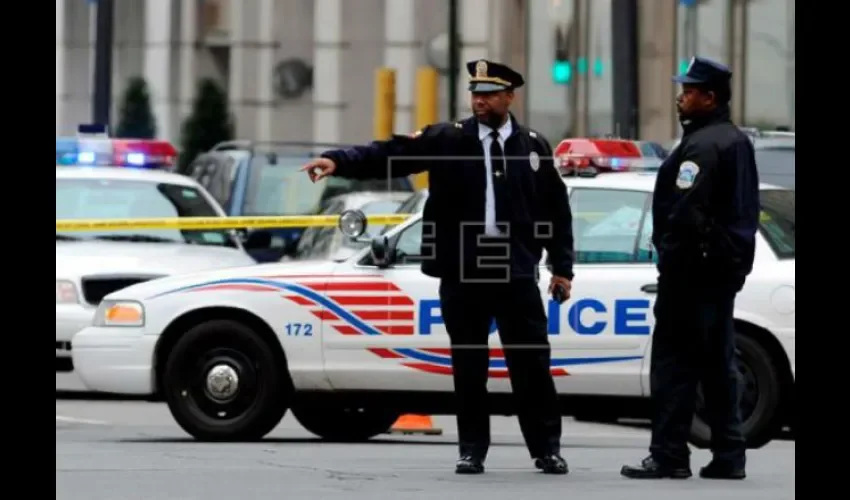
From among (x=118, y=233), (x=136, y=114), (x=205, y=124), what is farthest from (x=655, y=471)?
(x=136, y=114)

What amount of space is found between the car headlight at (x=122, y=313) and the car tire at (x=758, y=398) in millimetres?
2834

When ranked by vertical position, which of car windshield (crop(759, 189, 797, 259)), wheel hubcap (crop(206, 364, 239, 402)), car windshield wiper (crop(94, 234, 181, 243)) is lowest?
wheel hubcap (crop(206, 364, 239, 402))

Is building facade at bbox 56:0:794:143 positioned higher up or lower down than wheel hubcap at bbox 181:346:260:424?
higher up

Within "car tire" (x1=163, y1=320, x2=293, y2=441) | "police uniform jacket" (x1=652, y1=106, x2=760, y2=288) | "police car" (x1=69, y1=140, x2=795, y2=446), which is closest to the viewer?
"police uniform jacket" (x1=652, y1=106, x2=760, y2=288)

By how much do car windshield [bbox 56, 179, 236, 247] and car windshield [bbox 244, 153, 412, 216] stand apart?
338 cm

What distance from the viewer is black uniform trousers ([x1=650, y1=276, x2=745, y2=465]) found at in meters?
9.22

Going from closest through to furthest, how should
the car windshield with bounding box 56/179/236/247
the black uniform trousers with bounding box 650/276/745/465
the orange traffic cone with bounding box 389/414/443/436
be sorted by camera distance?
the black uniform trousers with bounding box 650/276/745/465 → the orange traffic cone with bounding box 389/414/443/436 → the car windshield with bounding box 56/179/236/247

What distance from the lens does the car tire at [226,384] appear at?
38.5 ft

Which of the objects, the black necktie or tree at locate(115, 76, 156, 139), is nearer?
the black necktie

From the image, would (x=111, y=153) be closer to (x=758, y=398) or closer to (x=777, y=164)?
(x=777, y=164)

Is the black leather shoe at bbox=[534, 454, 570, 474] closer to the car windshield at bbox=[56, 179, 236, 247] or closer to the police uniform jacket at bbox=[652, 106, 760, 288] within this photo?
the police uniform jacket at bbox=[652, 106, 760, 288]

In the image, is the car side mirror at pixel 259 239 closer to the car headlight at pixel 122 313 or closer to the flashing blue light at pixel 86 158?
the flashing blue light at pixel 86 158

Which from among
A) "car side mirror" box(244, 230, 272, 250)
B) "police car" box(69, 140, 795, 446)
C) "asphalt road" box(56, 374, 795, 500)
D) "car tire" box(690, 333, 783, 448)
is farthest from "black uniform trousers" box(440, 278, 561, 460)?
"car side mirror" box(244, 230, 272, 250)
